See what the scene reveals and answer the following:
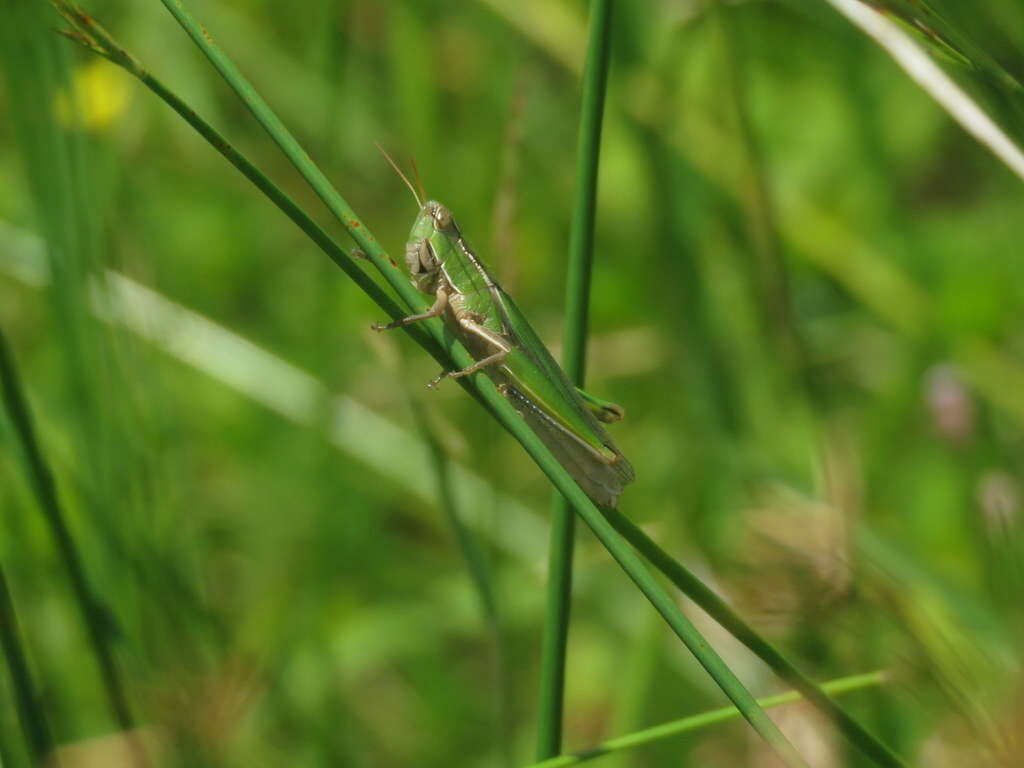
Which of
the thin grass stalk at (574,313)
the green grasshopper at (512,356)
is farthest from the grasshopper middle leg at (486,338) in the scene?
the thin grass stalk at (574,313)

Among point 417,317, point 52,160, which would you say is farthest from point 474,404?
point 417,317

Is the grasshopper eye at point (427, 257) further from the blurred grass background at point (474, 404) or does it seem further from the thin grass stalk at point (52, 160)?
the thin grass stalk at point (52, 160)

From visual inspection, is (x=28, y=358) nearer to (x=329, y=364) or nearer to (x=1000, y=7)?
(x=329, y=364)

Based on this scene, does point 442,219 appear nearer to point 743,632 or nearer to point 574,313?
point 574,313

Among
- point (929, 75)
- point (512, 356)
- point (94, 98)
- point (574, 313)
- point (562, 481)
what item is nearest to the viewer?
point (562, 481)

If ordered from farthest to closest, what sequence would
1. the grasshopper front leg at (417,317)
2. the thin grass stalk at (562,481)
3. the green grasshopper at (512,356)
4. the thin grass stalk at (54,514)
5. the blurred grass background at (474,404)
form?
1. the blurred grass background at (474,404)
2. the green grasshopper at (512,356)
3. the thin grass stalk at (54,514)
4. the grasshopper front leg at (417,317)
5. the thin grass stalk at (562,481)

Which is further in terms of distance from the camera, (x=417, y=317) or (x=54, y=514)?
(x=54, y=514)

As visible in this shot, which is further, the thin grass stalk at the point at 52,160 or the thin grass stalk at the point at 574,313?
the thin grass stalk at the point at 52,160

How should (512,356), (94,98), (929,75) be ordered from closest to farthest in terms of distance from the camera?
(512,356)
(929,75)
(94,98)
